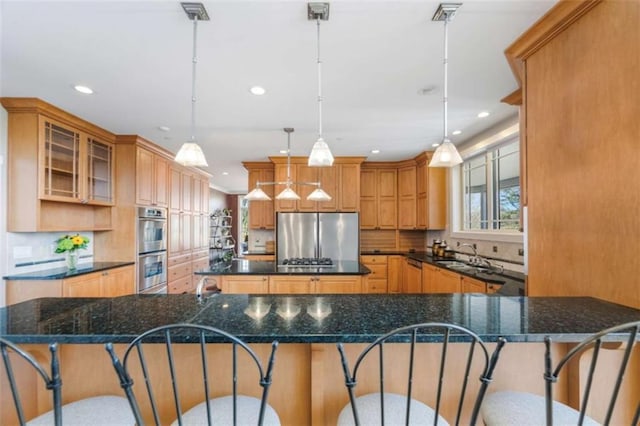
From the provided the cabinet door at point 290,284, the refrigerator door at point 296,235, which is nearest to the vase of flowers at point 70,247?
the cabinet door at point 290,284

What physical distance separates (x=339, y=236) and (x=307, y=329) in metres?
3.84

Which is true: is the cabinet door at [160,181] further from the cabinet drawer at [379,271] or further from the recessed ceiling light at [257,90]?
the cabinet drawer at [379,271]

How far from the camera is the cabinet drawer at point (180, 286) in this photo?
4710 millimetres

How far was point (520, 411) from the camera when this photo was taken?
3.28 ft

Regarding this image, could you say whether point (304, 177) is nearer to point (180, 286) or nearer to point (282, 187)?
point (282, 187)

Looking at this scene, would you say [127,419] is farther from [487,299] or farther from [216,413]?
[487,299]

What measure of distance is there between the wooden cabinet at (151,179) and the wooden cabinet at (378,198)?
3476 millimetres

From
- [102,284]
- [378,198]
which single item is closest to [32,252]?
[102,284]

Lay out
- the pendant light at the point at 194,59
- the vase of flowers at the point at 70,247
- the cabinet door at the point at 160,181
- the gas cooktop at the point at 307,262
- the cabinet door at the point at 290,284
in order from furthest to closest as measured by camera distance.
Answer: the cabinet door at the point at 160,181 → the gas cooktop at the point at 307,262 → the cabinet door at the point at 290,284 → the vase of flowers at the point at 70,247 → the pendant light at the point at 194,59

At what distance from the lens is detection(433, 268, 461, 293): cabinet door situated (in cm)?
324

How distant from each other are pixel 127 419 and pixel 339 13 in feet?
6.90

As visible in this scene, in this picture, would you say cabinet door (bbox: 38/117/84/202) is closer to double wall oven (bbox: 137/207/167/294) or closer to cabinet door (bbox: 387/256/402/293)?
double wall oven (bbox: 137/207/167/294)

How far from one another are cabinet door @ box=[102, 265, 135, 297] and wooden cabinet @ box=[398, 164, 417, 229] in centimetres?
445

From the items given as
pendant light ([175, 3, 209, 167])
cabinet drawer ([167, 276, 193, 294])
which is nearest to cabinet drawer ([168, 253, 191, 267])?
cabinet drawer ([167, 276, 193, 294])
